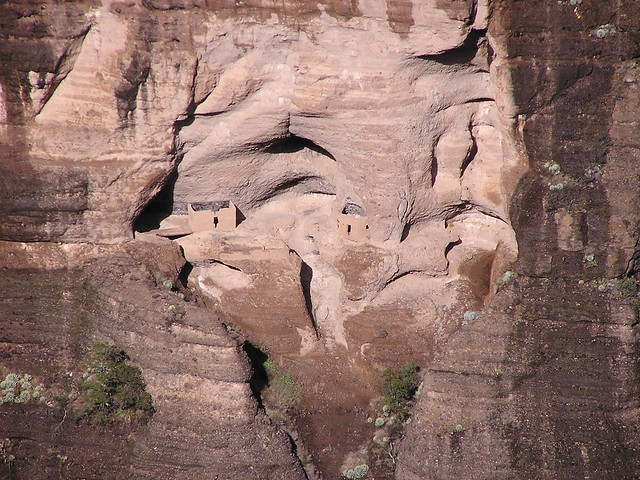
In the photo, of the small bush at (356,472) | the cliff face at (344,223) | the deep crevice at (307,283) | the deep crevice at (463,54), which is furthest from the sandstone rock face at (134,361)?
the deep crevice at (463,54)

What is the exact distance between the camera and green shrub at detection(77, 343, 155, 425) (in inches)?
562

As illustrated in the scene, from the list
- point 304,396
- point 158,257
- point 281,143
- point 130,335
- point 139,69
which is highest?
point 139,69

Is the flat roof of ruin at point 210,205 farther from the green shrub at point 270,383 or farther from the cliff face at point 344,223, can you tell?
the green shrub at point 270,383

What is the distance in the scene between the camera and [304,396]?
50.1 feet

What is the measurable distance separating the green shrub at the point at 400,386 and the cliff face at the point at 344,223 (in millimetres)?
332

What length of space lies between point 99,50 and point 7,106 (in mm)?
1828

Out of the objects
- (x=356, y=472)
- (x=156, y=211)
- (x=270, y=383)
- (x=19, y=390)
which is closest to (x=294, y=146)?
(x=156, y=211)

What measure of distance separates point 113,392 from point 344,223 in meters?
5.12

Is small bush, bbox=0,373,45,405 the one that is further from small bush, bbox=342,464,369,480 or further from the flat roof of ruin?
small bush, bbox=342,464,369,480

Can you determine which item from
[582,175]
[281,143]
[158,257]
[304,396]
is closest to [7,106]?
[158,257]

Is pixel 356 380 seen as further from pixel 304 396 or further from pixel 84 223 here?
pixel 84 223

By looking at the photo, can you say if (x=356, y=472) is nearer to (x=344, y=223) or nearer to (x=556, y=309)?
(x=556, y=309)

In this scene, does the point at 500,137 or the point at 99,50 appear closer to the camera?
the point at 99,50

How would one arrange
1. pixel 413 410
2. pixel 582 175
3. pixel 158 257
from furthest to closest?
1. pixel 158 257
2. pixel 413 410
3. pixel 582 175
